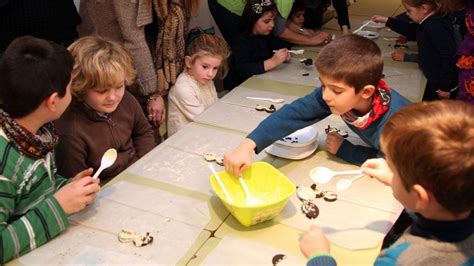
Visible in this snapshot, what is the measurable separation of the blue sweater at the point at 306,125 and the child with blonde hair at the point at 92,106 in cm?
53

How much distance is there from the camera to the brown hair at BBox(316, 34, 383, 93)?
127 centimetres

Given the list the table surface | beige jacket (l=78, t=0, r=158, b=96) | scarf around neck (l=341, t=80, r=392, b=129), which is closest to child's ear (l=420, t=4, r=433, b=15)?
the table surface

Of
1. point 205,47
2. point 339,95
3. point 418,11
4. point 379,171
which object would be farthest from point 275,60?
point 379,171

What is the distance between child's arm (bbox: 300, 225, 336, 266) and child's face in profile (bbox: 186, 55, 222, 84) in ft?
4.00

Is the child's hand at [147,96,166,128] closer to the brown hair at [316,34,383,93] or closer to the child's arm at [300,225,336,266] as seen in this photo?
the brown hair at [316,34,383,93]

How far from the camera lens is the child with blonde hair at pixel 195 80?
82.9 inches

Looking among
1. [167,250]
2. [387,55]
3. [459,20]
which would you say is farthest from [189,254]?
[459,20]

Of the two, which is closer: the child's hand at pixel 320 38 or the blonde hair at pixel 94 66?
the blonde hair at pixel 94 66

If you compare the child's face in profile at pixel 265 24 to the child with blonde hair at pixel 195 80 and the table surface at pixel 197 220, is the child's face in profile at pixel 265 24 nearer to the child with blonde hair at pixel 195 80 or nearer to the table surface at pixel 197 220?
the child with blonde hair at pixel 195 80

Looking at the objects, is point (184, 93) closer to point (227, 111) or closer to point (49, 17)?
point (227, 111)

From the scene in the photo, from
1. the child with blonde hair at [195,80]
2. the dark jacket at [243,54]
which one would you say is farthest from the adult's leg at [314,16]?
the child with blonde hair at [195,80]

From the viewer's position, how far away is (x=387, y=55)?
261 centimetres

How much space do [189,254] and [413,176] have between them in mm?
553

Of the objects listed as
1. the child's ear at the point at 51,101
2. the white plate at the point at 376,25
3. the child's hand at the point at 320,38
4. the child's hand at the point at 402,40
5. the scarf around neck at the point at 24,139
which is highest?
the child's ear at the point at 51,101
